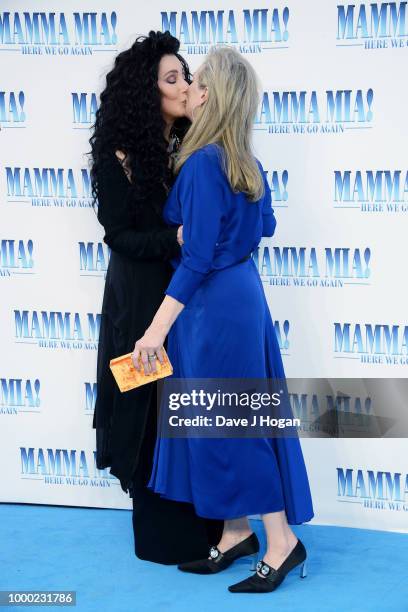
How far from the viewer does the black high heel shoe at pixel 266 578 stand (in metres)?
3.01

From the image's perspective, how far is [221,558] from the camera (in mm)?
3193

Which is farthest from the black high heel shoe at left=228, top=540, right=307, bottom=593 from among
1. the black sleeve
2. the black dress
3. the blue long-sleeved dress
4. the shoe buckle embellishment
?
the black sleeve

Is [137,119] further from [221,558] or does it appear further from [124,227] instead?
[221,558]

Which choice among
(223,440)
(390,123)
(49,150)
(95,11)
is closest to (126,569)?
(223,440)

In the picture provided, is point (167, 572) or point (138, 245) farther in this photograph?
point (167, 572)

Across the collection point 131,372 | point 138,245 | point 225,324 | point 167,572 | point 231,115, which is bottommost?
point 167,572

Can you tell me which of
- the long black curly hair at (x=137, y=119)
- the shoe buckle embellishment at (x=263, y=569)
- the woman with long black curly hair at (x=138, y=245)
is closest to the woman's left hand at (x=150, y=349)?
the woman with long black curly hair at (x=138, y=245)

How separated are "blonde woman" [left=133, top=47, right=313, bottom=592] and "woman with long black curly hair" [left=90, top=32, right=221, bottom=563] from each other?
91 mm

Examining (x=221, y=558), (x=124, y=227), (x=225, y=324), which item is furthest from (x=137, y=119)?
(x=221, y=558)

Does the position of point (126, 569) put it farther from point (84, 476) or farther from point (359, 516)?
point (359, 516)

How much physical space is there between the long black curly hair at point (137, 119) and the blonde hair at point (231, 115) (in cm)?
19

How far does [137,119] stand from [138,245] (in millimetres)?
406

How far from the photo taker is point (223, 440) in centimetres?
299

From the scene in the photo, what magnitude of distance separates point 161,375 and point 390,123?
130 cm
